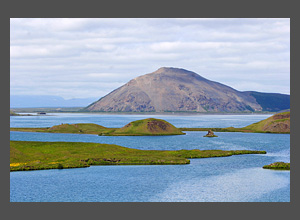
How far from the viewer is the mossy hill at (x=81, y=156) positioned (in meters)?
91.2

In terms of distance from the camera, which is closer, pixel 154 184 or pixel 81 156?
pixel 154 184

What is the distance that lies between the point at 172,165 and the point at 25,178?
109 ft

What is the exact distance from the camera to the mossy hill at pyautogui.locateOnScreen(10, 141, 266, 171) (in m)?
91.2

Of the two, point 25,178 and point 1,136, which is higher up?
point 1,136

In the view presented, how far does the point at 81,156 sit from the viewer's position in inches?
4043

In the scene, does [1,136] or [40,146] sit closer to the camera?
[1,136]

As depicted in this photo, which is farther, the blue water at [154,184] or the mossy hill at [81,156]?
the mossy hill at [81,156]

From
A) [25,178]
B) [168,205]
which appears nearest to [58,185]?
[25,178]

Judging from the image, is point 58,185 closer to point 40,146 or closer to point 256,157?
point 40,146

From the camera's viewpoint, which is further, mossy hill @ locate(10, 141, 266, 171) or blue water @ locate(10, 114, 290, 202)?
mossy hill @ locate(10, 141, 266, 171)

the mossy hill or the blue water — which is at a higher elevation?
the mossy hill

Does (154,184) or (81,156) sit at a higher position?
(81,156)

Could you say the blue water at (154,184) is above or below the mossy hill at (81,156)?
below

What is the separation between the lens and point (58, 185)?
236 ft
